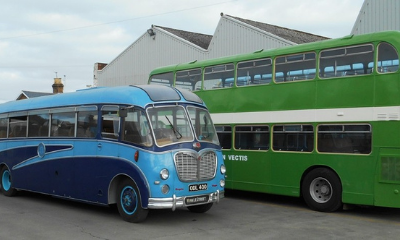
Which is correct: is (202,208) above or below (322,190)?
below

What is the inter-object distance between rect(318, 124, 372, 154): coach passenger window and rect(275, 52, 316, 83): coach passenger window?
146 centimetres

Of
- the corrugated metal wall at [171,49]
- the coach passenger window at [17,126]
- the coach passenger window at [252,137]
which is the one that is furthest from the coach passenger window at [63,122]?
the corrugated metal wall at [171,49]

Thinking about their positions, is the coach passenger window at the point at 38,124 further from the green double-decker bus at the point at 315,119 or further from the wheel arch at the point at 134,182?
the green double-decker bus at the point at 315,119

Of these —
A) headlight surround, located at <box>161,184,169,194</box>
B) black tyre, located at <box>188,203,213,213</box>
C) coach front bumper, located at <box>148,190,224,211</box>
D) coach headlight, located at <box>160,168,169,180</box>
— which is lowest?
black tyre, located at <box>188,203,213,213</box>

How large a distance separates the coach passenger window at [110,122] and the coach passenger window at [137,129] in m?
0.31

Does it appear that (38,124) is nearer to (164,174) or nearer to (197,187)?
(164,174)

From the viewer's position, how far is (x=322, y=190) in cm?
1166

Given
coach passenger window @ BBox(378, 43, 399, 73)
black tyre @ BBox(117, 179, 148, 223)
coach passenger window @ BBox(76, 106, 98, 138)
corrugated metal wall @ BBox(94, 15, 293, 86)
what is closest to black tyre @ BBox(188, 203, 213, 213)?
black tyre @ BBox(117, 179, 148, 223)

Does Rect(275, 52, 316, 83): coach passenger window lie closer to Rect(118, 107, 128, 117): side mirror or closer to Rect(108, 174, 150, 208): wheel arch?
Rect(118, 107, 128, 117): side mirror

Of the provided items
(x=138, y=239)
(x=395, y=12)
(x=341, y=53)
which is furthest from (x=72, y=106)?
(x=395, y=12)

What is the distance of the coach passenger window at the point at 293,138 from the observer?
11906mm

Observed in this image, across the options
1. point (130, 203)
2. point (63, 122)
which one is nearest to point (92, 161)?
point (130, 203)

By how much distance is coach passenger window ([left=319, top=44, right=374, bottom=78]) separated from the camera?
10836 millimetres

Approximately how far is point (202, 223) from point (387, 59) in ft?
18.2
